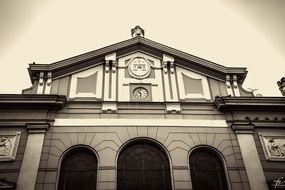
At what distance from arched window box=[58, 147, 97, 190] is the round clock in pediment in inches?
185

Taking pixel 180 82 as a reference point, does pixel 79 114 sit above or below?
below

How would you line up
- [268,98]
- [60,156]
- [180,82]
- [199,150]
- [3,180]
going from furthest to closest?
1. [180,82]
2. [268,98]
3. [199,150]
4. [60,156]
5. [3,180]

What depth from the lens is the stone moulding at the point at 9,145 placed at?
1120cm

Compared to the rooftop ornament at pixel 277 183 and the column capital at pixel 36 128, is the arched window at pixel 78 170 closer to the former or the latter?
the column capital at pixel 36 128

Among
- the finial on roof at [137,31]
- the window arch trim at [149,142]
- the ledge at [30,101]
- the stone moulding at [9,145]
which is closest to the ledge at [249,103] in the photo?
the window arch trim at [149,142]

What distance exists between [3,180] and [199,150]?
815 cm

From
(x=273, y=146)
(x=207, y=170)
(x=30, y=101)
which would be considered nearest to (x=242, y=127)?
(x=273, y=146)

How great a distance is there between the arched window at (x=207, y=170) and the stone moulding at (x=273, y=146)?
2176 millimetres

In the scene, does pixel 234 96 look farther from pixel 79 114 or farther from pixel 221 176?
pixel 79 114

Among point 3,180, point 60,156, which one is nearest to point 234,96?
point 60,156

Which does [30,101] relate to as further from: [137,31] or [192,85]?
[192,85]

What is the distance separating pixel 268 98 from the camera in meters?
13.2

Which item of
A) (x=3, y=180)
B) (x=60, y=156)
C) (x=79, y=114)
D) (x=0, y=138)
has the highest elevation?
(x=79, y=114)

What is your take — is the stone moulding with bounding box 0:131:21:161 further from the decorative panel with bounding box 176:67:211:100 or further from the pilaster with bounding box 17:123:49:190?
the decorative panel with bounding box 176:67:211:100
